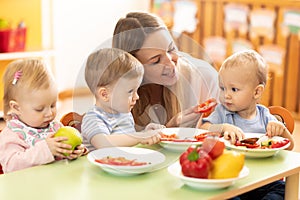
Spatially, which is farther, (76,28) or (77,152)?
(76,28)

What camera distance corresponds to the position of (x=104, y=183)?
153 cm

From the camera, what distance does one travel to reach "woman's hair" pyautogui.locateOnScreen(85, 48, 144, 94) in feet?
5.38

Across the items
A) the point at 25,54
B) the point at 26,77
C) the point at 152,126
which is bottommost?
the point at 25,54

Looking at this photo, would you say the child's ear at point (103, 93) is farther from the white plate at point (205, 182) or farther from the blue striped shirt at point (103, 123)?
the white plate at point (205, 182)

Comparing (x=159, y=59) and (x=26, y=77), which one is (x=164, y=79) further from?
(x=26, y=77)

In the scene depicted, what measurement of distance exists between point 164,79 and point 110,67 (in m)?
0.16

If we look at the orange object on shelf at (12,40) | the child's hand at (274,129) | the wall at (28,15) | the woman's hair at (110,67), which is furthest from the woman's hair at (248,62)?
the wall at (28,15)

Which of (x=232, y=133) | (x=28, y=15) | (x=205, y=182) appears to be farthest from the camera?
(x=28, y=15)

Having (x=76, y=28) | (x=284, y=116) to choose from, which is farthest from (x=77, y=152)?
(x=76, y=28)

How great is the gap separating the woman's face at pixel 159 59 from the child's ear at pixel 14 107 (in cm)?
38

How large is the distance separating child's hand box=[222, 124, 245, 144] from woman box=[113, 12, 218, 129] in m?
0.14

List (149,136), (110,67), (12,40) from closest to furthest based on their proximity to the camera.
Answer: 1. (110,67)
2. (149,136)
3. (12,40)

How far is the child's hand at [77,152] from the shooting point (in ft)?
5.53

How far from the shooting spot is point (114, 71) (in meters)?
1.64
